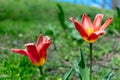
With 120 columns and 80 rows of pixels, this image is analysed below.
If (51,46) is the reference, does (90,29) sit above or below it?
above

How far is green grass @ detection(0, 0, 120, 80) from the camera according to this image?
3.46 metres

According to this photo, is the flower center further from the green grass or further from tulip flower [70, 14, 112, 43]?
the green grass

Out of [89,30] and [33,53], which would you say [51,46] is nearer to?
[89,30]

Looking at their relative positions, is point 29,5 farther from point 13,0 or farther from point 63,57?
point 63,57

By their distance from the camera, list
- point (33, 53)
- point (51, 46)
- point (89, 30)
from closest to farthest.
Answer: point (33, 53) → point (89, 30) → point (51, 46)

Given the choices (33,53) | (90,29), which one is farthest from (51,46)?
(33,53)

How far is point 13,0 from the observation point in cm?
788

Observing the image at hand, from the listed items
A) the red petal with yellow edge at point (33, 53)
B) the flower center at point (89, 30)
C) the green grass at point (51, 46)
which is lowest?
the green grass at point (51, 46)

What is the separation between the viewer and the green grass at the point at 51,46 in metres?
3.46

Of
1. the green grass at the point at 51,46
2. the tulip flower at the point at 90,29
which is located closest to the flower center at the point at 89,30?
the tulip flower at the point at 90,29

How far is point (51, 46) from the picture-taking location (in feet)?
15.5

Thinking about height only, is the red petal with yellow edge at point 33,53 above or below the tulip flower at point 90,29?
below

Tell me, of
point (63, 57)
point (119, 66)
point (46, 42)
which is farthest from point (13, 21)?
point (46, 42)

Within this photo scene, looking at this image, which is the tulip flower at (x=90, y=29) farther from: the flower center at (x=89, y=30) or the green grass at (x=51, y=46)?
the green grass at (x=51, y=46)
